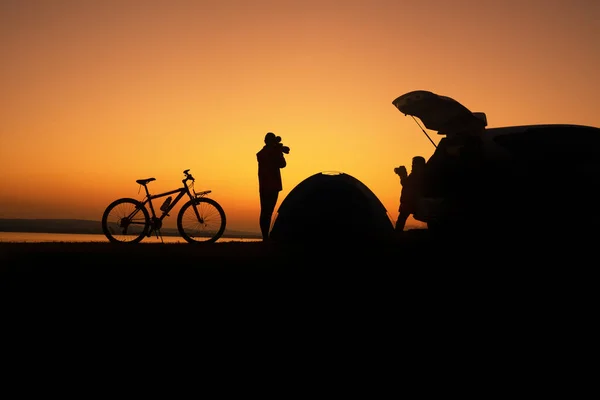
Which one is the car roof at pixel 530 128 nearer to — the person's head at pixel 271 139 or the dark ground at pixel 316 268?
the dark ground at pixel 316 268

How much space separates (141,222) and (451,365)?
1142 centimetres

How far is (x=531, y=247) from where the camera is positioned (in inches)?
335

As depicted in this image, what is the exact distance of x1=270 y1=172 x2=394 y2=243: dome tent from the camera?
14.5m

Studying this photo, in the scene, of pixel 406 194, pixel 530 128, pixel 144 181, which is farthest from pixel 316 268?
pixel 406 194

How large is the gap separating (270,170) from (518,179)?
7013mm

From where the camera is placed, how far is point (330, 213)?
14.6 meters

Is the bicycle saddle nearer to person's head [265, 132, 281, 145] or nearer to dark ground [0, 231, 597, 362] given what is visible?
person's head [265, 132, 281, 145]

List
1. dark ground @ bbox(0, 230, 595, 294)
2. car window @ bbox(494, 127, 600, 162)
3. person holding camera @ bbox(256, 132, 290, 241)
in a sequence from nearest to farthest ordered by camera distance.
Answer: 1. dark ground @ bbox(0, 230, 595, 294)
2. car window @ bbox(494, 127, 600, 162)
3. person holding camera @ bbox(256, 132, 290, 241)

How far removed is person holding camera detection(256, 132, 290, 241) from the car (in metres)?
5.35

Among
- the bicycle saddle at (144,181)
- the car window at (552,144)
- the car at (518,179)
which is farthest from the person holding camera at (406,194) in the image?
the car window at (552,144)

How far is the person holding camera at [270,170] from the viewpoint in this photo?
14195 mm

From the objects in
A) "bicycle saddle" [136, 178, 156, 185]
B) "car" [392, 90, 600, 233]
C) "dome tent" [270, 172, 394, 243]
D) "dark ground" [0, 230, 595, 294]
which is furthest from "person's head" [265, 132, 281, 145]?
"car" [392, 90, 600, 233]

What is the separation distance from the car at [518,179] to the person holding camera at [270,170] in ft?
17.6

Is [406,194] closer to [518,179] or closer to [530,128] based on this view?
[530,128]
